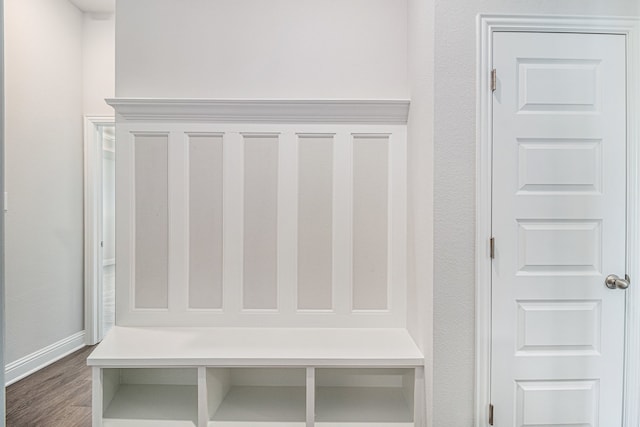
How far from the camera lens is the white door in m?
1.65

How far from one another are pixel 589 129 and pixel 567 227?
1.48ft

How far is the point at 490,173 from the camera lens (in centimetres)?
165

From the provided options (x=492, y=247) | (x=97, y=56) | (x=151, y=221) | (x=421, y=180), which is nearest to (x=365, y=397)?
(x=492, y=247)

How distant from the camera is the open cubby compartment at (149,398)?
6.02 ft

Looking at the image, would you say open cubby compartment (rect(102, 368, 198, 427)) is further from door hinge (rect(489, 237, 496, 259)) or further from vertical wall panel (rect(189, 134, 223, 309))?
door hinge (rect(489, 237, 496, 259))

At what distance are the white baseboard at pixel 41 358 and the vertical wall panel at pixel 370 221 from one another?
8.37 feet

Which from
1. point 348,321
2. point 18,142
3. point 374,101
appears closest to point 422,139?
point 374,101

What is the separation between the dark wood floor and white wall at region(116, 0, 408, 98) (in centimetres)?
200

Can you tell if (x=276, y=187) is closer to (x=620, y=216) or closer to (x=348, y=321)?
(x=348, y=321)

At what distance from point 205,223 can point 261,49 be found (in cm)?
108

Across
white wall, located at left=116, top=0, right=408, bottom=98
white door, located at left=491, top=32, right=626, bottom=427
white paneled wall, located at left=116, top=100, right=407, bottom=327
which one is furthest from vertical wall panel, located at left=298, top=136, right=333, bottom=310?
white door, located at left=491, top=32, right=626, bottom=427

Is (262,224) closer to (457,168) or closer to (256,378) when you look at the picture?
(256,378)

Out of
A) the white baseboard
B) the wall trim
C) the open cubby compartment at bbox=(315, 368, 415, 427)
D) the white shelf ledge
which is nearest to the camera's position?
the white shelf ledge

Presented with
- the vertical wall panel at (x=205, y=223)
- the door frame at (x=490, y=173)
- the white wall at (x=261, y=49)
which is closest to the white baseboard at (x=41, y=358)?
the vertical wall panel at (x=205, y=223)
